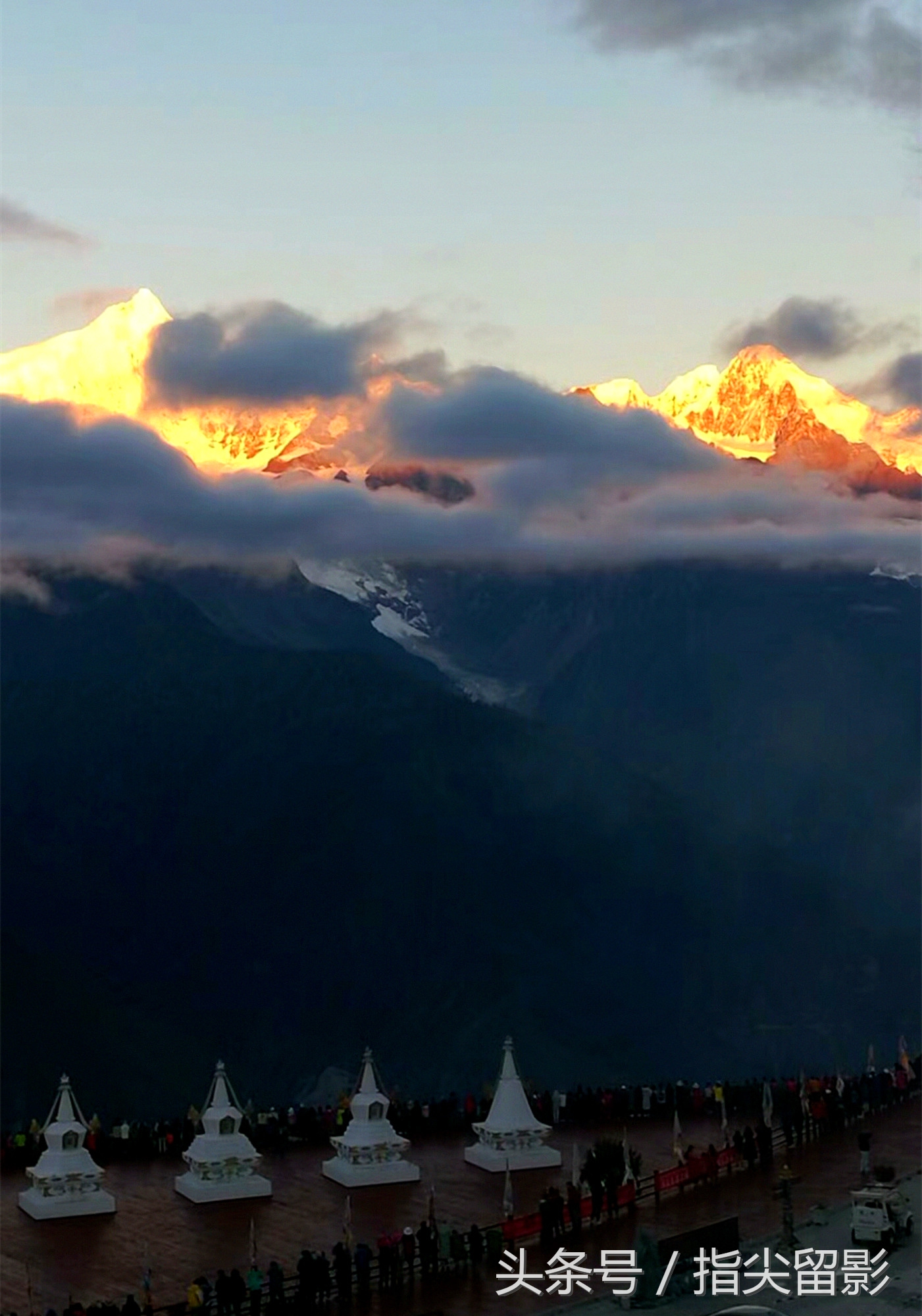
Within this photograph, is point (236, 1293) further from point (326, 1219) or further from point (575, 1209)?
point (575, 1209)

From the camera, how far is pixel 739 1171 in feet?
155

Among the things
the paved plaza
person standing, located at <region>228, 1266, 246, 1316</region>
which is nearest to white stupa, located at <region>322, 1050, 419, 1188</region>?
the paved plaza

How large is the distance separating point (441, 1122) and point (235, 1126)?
9.50 meters

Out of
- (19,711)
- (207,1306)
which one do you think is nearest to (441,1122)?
(207,1306)

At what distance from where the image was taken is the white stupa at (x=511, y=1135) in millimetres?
47375

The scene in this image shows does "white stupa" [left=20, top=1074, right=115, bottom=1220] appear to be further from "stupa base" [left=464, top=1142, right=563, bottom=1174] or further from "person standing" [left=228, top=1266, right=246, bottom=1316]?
"stupa base" [left=464, top=1142, right=563, bottom=1174]

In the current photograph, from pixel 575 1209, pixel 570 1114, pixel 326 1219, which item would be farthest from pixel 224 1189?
pixel 570 1114

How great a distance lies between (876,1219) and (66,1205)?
19625 mm

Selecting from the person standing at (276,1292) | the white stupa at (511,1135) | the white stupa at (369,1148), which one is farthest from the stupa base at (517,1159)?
the person standing at (276,1292)

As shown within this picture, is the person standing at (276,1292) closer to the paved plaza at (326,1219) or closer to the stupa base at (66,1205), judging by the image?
the paved plaza at (326,1219)

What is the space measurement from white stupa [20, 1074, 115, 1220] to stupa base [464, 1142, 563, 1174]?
10319 mm

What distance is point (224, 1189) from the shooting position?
1737 inches

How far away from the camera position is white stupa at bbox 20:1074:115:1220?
4275 centimetres

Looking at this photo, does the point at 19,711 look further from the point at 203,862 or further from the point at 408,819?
the point at 408,819
